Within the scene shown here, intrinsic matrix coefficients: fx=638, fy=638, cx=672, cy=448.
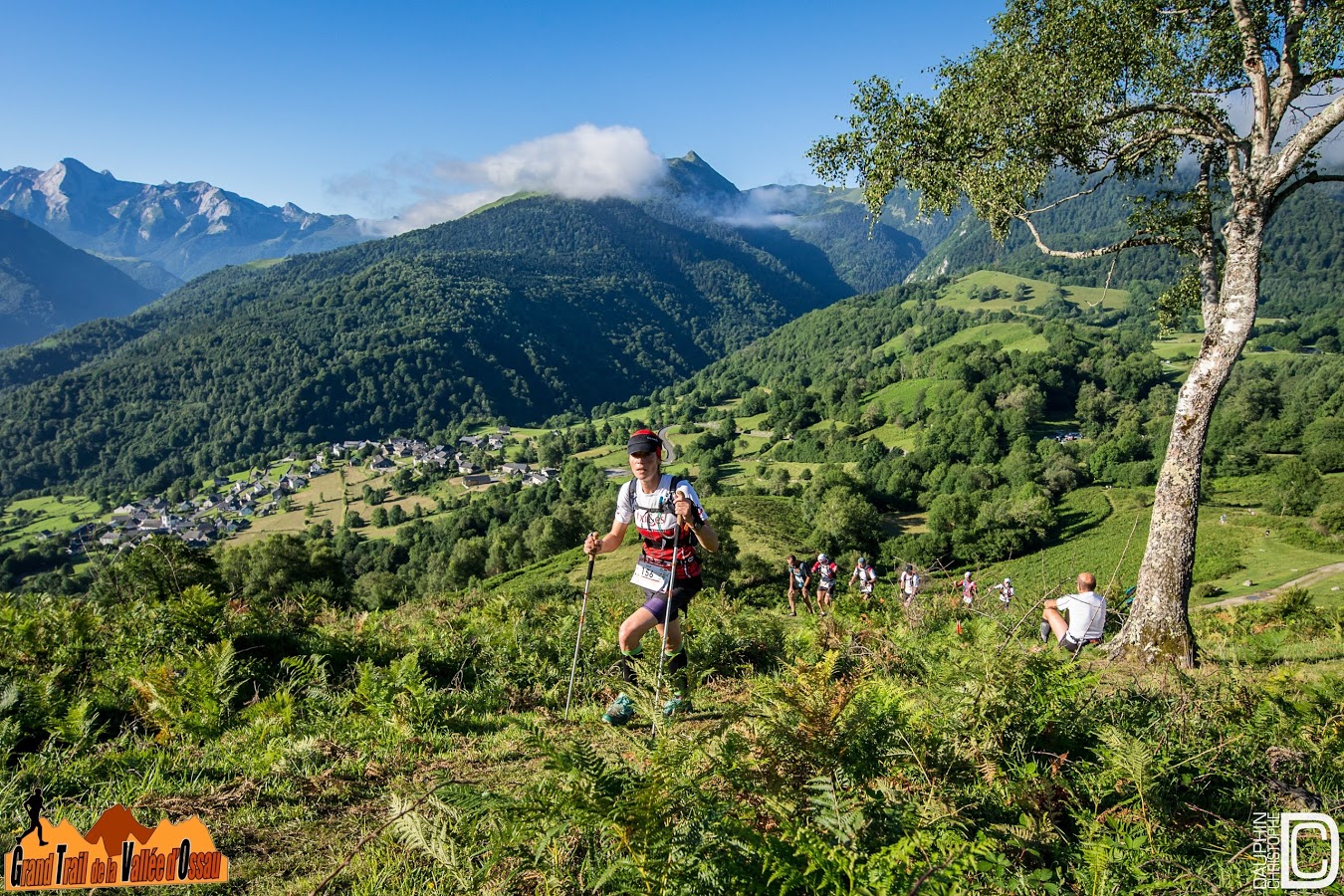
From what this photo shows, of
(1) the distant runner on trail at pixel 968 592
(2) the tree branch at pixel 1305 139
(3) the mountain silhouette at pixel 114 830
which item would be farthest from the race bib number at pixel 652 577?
(2) the tree branch at pixel 1305 139

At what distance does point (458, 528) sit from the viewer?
293ft

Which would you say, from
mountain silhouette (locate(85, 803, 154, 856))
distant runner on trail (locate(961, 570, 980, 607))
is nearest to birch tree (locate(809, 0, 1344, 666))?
distant runner on trail (locate(961, 570, 980, 607))

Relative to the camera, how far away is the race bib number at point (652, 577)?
5973 mm

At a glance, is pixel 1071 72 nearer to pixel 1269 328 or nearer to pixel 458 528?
pixel 458 528

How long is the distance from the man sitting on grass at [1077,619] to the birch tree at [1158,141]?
13.6 inches

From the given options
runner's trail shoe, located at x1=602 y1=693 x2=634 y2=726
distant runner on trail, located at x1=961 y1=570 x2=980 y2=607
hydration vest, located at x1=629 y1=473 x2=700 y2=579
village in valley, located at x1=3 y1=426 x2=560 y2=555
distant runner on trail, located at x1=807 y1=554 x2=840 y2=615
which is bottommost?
village in valley, located at x1=3 y1=426 x2=560 y2=555

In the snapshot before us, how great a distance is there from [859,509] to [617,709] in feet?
232

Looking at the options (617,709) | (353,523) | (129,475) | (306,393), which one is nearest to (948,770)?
(617,709)

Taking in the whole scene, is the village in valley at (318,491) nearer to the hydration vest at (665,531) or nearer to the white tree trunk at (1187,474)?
the hydration vest at (665,531)

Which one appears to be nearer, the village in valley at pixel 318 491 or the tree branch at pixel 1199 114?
the tree branch at pixel 1199 114

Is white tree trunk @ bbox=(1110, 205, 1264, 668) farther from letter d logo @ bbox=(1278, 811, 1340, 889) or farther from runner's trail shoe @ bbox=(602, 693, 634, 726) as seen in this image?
runner's trail shoe @ bbox=(602, 693, 634, 726)

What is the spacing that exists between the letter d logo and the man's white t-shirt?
487 centimetres

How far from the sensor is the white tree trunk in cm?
743

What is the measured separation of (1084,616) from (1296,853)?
17.8ft
